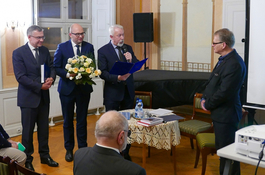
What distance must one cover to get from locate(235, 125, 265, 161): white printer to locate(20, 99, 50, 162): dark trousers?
2.52 metres

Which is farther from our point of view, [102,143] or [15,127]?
[15,127]

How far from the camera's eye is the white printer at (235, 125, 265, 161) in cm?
241

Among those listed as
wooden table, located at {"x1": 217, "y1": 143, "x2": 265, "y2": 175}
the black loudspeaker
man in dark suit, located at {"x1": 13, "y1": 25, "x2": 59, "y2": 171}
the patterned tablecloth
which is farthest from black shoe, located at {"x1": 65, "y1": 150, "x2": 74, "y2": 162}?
the black loudspeaker

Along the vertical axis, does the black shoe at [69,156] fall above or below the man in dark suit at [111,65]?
below

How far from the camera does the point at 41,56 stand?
159 inches

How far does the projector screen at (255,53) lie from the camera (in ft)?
13.8

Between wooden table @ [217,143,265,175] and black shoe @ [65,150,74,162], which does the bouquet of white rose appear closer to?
black shoe @ [65,150,74,162]

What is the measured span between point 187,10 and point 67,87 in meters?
4.21

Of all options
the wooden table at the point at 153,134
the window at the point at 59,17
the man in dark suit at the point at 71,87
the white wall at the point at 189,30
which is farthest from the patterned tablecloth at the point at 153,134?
the white wall at the point at 189,30

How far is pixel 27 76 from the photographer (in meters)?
3.94

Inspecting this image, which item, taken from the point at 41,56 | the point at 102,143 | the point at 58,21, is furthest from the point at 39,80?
the point at 58,21

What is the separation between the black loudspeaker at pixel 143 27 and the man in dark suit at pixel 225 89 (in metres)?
4.18

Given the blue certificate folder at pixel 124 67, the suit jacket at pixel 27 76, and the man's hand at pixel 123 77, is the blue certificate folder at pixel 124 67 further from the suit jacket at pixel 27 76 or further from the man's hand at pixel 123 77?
the suit jacket at pixel 27 76

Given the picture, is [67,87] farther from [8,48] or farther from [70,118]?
[8,48]
